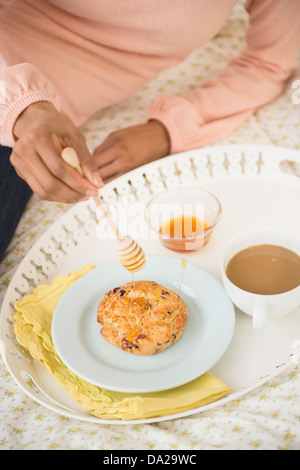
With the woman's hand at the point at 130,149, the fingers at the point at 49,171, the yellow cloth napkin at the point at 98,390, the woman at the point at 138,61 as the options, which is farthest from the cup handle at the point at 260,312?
the woman's hand at the point at 130,149

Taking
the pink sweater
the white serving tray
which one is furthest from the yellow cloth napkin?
the pink sweater

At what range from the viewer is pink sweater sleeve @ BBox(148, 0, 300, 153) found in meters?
1.54

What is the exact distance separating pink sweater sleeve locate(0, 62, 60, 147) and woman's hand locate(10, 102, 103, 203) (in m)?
0.05

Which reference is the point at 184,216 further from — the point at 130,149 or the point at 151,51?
the point at 151,51

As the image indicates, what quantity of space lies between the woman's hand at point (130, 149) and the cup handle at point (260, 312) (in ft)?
2.32

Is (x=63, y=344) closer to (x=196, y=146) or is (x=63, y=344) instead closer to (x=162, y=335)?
(x=162, y=335)

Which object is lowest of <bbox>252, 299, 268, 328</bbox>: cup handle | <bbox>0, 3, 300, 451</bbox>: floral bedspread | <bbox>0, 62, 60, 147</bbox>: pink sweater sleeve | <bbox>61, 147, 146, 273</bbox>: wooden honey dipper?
<bbox>0, 3, 300, 451</bbox>: floral bedspread

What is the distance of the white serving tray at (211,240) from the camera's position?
880 millimetres

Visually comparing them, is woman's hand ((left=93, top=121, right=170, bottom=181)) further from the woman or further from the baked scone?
the baked scone

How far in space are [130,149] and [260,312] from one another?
0.77m

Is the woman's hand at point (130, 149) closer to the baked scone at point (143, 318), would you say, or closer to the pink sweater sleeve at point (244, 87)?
the pink sweater sleeve at point (244, 87)

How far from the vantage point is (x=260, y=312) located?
0.84 metres

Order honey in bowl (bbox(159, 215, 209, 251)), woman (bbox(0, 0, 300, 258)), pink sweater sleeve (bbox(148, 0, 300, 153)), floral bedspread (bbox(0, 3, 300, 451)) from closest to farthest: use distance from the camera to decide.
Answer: floral bedspread (bbox(0, 3, 300, 451)) → honey in bowl (bbox(159, 215, 209, 251)) → woman (bbox(0, 0, 300, 258)) → pink sweater sleeve (bbox(148, 0, 300, 153))
